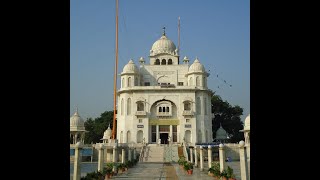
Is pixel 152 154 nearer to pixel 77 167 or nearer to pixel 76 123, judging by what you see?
pixel 76 123

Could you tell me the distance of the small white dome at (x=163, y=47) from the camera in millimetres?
48125

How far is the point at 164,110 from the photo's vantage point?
42.4 metres

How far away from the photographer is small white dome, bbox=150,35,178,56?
48.1m

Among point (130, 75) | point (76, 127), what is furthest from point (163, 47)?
point (76, 127)

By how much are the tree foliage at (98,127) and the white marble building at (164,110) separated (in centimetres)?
1173

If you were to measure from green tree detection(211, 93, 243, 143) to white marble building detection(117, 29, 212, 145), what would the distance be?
13.2 meters

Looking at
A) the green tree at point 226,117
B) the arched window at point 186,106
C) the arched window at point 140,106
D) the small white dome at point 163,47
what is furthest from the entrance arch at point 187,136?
the green tree at point 226,117

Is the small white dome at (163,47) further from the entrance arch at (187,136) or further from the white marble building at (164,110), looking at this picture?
the entrance arch at (187,136)

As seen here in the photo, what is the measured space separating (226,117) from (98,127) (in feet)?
61.5

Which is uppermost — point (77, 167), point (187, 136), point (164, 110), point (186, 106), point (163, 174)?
point (186, 106)
